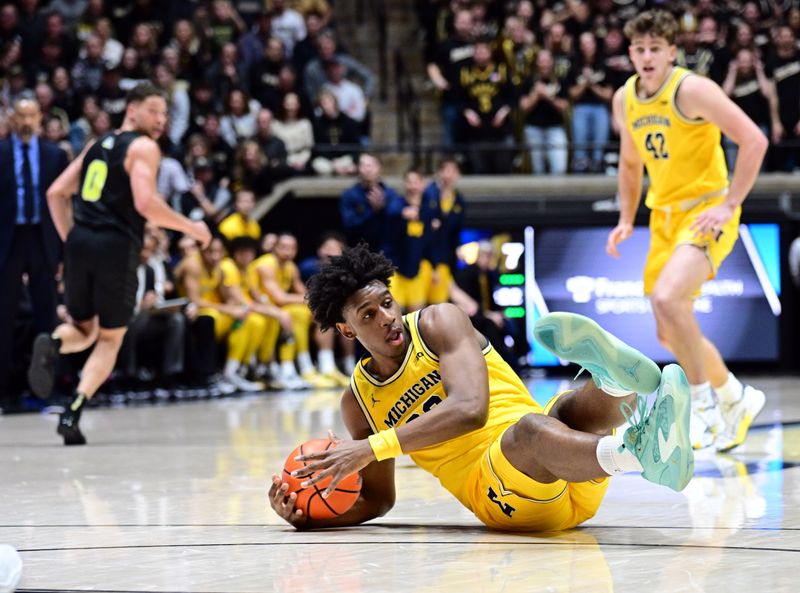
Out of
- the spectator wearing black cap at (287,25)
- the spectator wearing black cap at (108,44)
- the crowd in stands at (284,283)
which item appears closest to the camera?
the crowd in stands at (284,283)

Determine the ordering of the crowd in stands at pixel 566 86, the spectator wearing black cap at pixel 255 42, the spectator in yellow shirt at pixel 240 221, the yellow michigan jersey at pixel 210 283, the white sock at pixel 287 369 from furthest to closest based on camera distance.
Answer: the spectator wearing black cap at pixel 255 42, the crowd in stands at pixel 566 86, the white sock at pixel 287 369, the spectator in yellow shirt at pixel 240 221, the yellow michigan jersey at pixel 210 283

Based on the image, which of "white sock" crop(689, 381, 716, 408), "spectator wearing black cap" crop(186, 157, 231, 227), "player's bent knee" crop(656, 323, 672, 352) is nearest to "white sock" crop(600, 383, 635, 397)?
"player's bent knee" crop(656, 323, 672, 352)

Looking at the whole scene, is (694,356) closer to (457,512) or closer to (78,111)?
(457,512)

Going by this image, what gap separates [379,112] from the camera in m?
14.9

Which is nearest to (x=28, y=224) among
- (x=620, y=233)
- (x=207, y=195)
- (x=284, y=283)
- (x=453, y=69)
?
(x=207, y=195)

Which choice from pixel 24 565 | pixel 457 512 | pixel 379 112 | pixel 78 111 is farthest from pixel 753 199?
pixel 24 565

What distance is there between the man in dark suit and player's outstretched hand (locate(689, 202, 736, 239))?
470 centimetres

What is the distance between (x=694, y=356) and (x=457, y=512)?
183cm

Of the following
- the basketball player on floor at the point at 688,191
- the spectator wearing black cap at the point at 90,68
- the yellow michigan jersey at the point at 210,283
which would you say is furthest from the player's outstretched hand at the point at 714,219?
the spectator wearing black cap at the point at 90,68

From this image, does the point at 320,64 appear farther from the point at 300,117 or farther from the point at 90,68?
the point at 90,68

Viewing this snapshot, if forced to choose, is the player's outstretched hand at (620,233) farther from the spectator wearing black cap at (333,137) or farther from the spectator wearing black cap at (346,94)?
the spectator wearing black cap at (346,94)

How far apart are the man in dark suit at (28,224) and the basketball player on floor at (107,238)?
5.87ft

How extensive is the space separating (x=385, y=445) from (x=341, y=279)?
50cm

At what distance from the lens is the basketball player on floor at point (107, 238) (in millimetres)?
6688
